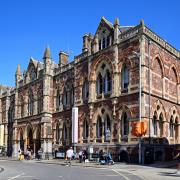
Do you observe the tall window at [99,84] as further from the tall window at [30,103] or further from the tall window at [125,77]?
the tall window at [30,103]

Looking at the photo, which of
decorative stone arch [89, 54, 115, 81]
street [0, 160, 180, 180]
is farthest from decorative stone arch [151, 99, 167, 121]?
street [0, 160, 180, 180]

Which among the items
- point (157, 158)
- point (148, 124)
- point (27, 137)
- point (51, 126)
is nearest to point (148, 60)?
point (148, 124)

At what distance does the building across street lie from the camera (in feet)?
125

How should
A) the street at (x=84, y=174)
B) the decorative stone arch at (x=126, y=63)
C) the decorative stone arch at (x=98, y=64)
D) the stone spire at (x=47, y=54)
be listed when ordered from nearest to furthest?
the street at (x=84, y=174) → the decorative stone arch at (x=126, y=63) → the decorative stone arch at (x=98, y=64) → the stone spire at (x=47, y=54)

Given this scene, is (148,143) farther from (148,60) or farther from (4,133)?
(4,133)

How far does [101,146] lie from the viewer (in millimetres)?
41844

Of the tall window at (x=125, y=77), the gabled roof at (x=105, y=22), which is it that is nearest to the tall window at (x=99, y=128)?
the tall window at (x=125, y=77)

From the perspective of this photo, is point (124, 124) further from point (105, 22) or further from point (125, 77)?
point (105, 22)

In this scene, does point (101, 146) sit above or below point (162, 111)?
below

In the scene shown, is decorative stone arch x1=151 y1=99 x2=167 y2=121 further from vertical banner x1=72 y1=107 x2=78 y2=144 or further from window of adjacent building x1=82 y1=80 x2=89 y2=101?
vertical banner x1=72 y1=107 x2=78 y2=144

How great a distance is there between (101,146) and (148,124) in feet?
23.0

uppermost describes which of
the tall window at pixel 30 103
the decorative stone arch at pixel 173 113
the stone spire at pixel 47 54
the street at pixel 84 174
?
the stone spire at pixel 47 54

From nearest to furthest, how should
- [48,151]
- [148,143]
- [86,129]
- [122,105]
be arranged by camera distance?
[148,143] → [122,105] → [86,129] → [48,151]

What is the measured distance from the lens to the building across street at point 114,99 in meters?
38.1
